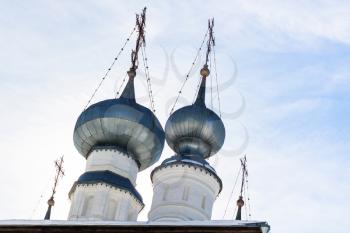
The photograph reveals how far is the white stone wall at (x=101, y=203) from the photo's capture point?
2389 centimetres

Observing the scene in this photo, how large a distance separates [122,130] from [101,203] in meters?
2.70

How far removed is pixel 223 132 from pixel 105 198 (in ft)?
16.8

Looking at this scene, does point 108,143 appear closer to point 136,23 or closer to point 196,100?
point 196,100

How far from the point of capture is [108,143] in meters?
25.4

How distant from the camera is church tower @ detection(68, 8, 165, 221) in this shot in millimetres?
24188

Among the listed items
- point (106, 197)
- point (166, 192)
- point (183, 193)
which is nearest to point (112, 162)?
point (106, 197)

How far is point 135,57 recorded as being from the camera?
28.5 meters

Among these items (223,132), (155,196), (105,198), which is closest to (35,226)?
(105,198)

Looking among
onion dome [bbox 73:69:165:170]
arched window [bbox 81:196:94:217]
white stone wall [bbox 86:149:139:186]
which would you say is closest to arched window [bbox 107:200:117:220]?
arched window [bbox 81:196:94:217]

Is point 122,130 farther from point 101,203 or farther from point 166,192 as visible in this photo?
point 101,203

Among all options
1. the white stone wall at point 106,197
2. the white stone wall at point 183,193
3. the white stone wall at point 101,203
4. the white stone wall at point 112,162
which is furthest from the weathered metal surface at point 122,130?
the white stone wall at point 101,203

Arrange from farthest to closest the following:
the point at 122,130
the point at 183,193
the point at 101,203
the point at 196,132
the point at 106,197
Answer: the point at 196,132, the point at 122,130, the point at 183,193, the point at 106,197, the point at 101,203

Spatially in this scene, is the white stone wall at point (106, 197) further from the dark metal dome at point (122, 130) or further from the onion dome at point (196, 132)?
the onion dome at point (196, 132)

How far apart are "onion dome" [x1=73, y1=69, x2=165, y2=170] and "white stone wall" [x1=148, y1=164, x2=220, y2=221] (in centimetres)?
87
